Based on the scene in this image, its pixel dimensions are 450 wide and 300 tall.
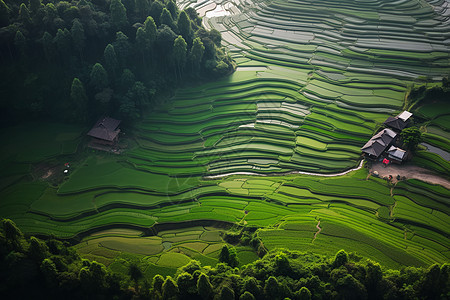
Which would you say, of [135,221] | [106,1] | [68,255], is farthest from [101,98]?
[68,255]

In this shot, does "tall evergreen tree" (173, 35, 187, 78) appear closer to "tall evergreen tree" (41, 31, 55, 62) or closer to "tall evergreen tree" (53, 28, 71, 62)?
"tall evergreen tree" (53, 28, 71, 62)

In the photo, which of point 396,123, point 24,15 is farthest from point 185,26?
point 396,123

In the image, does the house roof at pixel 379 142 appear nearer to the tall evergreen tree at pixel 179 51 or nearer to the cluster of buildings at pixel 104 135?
the tall evergreen tree at pixel 179 51

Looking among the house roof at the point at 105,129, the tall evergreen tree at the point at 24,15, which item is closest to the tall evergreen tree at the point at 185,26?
the house roof at the point at 105,129

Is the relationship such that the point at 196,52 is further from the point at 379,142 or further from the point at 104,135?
the point at 379,142

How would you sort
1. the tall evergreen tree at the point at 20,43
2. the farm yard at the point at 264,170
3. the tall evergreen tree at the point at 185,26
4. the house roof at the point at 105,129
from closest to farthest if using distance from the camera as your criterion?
the farm yard at the point at 264,170 → the house roof at the point at 105,129 → the tall evergreen tree at the point at 20,43 → the tall evergreen tree at the point at 185,26

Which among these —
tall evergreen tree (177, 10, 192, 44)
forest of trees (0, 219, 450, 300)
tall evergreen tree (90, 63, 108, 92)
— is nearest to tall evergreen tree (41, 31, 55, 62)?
tall evergreen tree (90, 63, 108, 92)

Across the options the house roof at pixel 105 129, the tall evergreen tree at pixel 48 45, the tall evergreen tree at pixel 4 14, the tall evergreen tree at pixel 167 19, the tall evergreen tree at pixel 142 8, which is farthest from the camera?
the tall evergreen tree at pixel 167 19
